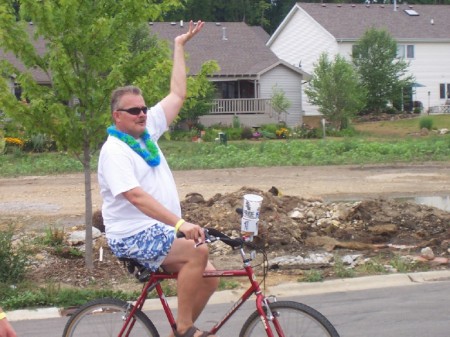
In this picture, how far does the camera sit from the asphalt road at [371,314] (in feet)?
25.3

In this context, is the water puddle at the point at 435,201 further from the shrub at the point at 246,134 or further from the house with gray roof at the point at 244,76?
the house with gray roof at the point at 244,76

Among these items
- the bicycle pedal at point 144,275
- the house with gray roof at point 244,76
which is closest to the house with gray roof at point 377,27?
the house with gray roof at point 244,76

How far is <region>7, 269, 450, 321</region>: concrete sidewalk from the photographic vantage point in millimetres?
8805

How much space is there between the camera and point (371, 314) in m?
8.27

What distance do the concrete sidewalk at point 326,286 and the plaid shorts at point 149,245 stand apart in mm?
3374

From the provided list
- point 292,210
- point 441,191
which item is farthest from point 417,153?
point 292,210

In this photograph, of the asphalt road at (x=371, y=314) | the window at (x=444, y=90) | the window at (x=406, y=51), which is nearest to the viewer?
the asphalt road at (x=371, y=314)

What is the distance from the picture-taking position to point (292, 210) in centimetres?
1347

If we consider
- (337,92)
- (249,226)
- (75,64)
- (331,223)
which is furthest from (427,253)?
(337,92)

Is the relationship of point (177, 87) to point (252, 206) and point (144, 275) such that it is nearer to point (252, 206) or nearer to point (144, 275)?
point (252, 206)

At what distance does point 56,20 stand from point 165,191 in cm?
504

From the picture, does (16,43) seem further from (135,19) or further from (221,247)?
(221,247)

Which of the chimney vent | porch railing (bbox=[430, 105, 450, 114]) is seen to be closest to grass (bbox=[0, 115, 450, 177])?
the chimney vent

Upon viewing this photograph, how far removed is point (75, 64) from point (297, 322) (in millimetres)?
5758
